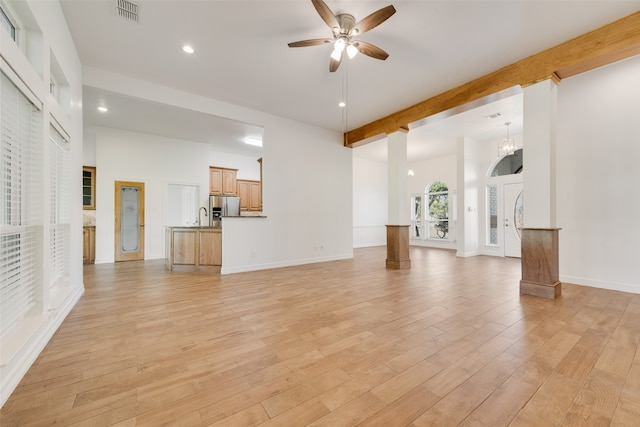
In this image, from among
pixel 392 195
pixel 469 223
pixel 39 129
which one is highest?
pixel 39 129

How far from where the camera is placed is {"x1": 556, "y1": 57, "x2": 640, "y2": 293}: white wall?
3387 millimetres

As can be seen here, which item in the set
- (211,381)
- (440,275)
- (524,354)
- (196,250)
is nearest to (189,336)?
(211,381)

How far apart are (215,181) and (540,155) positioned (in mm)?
7275

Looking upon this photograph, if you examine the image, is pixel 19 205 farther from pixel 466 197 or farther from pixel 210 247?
pixel 466 197

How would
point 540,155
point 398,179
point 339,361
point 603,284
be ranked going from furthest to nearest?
point 398,179, point 603,284, point 540,155, point 339,361

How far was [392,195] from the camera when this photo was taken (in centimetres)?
523

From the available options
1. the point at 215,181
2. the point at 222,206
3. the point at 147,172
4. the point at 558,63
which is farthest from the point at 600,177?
the point at 147,172

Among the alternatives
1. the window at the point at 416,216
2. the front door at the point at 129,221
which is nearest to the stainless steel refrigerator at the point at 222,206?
the front door at the point at 129,221

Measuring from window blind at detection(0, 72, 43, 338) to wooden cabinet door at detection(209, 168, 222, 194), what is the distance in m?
5.41

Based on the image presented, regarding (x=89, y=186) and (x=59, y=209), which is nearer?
(x=59, y=209)

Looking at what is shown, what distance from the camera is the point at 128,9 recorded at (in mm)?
2574

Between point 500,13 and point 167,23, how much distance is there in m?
3.54

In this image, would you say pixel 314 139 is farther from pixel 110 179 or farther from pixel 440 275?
pixel 110 179

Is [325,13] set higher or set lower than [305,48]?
lower
